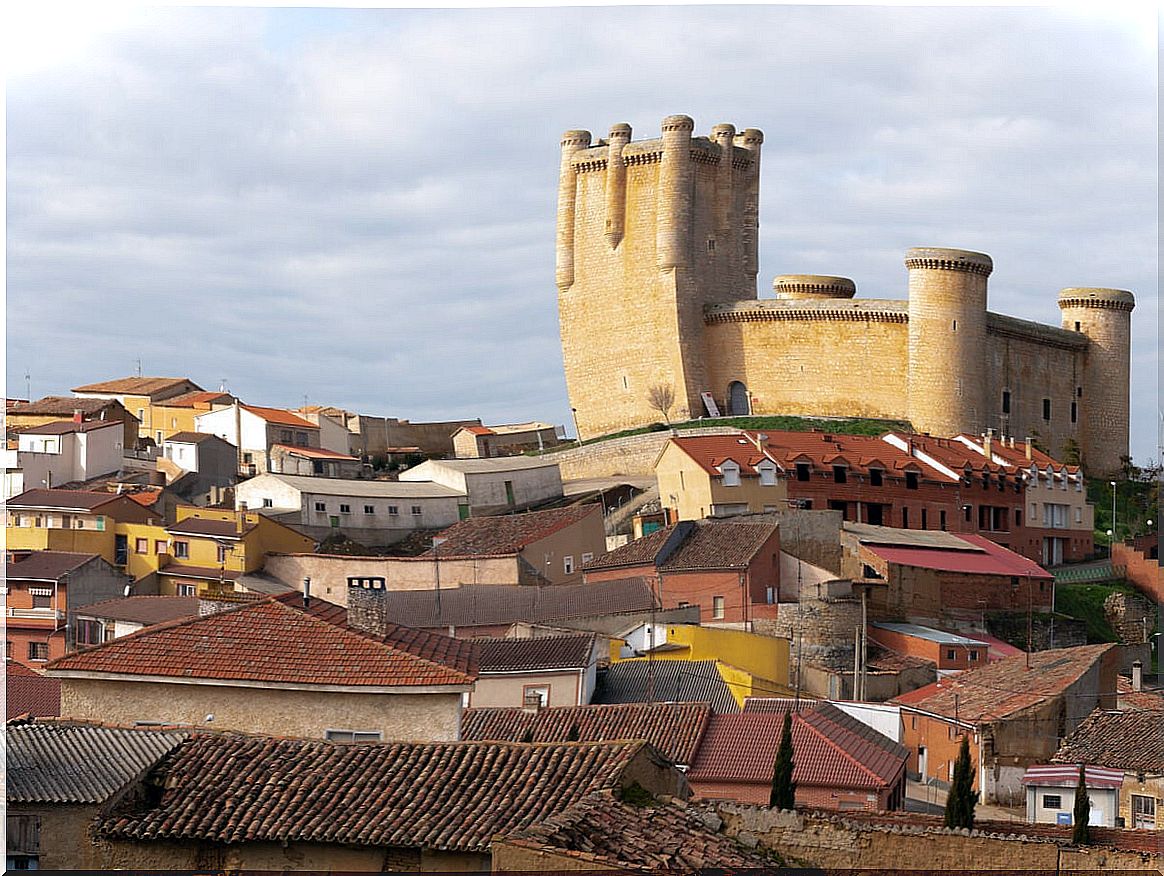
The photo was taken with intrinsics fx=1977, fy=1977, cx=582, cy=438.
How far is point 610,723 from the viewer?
18.8 m

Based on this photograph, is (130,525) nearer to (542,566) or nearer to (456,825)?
(542,566)

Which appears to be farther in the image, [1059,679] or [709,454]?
[709,454]

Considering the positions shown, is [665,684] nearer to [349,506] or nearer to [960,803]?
[960,803]

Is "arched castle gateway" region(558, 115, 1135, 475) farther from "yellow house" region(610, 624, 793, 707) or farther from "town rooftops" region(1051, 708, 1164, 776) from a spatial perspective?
"town rooftops" region(1051, 708, 1164, 776)

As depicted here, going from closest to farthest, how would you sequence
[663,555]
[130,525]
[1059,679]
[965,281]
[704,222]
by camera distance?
[1059,679] → [663,555] → [130,525] → [965,281] → [704,222]

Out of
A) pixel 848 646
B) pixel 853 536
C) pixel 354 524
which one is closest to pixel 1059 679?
pixel 848 646

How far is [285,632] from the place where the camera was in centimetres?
1353

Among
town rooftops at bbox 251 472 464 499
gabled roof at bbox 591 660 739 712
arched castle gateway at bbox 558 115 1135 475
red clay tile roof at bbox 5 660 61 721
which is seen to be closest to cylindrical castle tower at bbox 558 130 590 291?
arched castle gateway at bbox 558 115 1135 475

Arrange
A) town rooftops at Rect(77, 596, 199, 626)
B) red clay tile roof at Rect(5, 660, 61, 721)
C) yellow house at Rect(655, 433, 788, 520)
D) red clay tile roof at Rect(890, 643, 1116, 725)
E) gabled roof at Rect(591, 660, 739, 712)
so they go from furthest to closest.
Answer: yellow house at Rect(655, 433, 788, 520), town rooftops at Rect(77, 596, 199, 626), red clay tile roof at Rect(890, 643, 1116, 725), gabled roof at Rect(591, 660, 739, 712), red clay tile roof at Rect(5, 660, 61, 721)

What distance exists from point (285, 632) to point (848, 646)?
62.2ft

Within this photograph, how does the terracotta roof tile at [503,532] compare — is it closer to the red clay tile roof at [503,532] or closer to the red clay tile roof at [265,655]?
the red clay tile roof at [503,532]

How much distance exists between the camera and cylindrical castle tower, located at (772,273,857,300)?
58.0 meters

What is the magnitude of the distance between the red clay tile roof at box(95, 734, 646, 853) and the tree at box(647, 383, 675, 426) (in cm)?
4486

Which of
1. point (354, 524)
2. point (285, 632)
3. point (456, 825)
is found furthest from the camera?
point (354, 524)
